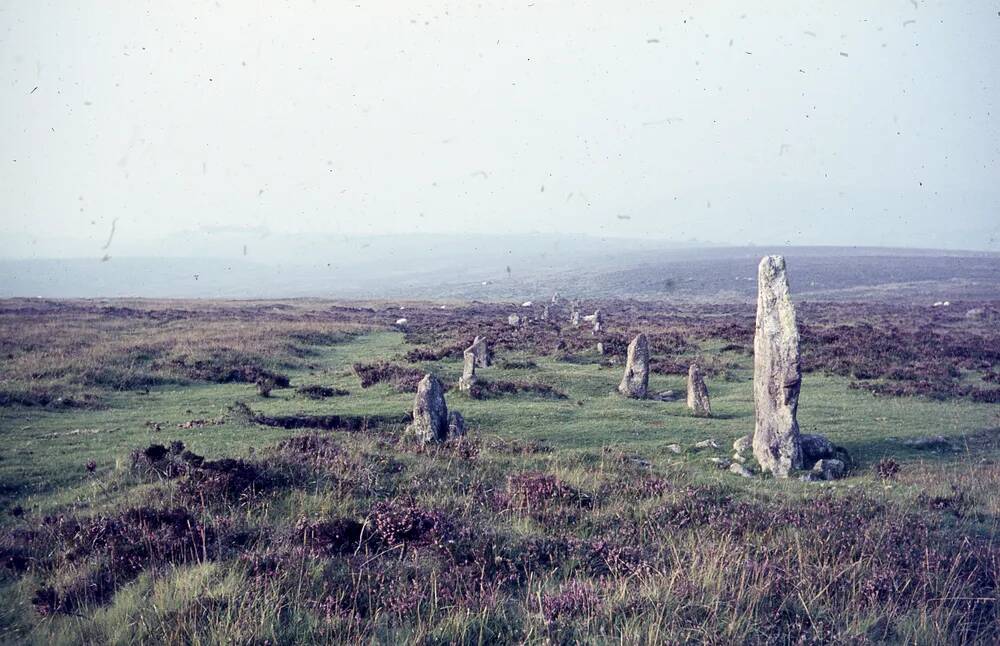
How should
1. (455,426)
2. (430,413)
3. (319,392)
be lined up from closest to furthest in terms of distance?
(430,413) < (455,426) < (319,392)

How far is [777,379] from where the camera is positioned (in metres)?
14.9

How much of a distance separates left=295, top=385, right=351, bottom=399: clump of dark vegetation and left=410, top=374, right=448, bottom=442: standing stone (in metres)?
7.26


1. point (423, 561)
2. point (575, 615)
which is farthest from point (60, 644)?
point (575, 615)

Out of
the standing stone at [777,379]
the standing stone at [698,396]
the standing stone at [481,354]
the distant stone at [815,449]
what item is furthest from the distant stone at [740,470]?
the standing stone at [481,354]

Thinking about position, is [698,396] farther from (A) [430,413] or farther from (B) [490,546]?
(B) [490,546]

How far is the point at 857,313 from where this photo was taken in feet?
218

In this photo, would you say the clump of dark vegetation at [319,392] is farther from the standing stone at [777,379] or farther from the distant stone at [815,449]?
the distant stone at [815,449]

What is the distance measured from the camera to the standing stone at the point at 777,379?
47.4 feet

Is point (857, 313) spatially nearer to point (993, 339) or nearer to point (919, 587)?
point (993, 339)

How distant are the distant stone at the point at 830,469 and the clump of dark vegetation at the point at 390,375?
1334 cm

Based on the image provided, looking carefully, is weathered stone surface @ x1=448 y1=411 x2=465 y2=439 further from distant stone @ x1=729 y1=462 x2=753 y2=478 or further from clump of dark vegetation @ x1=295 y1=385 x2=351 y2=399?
clump of dark vegetation @ x1=295 y1=385 x2=351 y2=399

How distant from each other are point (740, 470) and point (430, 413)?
7242 millimetres

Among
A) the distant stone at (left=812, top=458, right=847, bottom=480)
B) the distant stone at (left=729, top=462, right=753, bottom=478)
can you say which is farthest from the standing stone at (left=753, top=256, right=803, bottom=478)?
the distant stone at (left=729, top=462, right=753, bottom=478)

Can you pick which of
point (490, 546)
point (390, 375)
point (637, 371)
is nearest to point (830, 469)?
point (637, 371)
